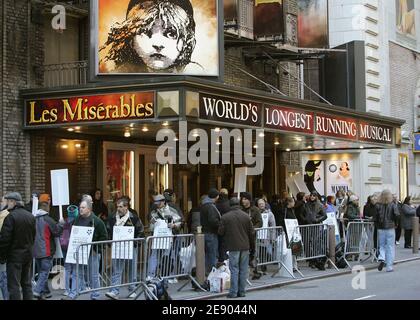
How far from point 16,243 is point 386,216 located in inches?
377

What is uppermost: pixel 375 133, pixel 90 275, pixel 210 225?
pixel 375 133

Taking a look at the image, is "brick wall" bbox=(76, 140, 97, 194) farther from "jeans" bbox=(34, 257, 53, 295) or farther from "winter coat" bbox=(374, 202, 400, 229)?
"winter coat" bbox=(374, 202, 400, 229)

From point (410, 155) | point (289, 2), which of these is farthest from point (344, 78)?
point (410, 155)

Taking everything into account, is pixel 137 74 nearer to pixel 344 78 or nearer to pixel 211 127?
pixel 211 127

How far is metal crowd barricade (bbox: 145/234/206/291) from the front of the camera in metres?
14.0

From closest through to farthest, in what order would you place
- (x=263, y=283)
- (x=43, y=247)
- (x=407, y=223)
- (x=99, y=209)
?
(x=43, y=247) < (x=263, y=283) < (x=99, y=209) < (x=407, y=223)

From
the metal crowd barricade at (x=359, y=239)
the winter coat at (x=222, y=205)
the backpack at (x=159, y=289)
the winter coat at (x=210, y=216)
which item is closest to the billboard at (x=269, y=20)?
the metal crowd barricade at (x=359, y=239)

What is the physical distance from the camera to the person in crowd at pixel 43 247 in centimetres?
1374

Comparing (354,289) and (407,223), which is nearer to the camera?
(354,289)

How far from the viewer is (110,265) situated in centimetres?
1364

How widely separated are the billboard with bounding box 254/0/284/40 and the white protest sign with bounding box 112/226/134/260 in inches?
439

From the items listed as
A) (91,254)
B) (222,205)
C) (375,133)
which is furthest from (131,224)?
(375,133)

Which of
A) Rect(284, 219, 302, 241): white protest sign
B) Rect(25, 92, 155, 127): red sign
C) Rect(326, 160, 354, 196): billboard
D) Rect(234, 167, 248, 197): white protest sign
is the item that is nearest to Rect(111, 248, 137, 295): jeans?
Rect(25, 92, 155, 127): red sign

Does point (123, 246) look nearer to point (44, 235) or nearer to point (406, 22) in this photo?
point (44, 235)
